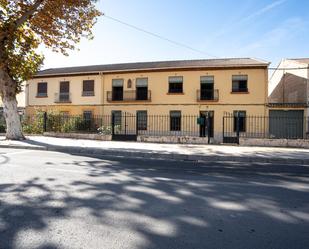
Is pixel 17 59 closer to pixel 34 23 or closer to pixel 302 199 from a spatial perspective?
pixel 34 23

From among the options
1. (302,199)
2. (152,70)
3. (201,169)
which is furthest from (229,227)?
(152,70)

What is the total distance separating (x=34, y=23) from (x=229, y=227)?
15.9 m

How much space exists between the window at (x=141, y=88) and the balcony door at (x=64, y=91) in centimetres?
782

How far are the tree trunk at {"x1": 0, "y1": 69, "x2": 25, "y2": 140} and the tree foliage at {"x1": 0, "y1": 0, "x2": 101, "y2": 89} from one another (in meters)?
0.36

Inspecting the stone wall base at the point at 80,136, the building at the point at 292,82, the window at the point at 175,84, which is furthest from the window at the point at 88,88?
the building at the point at 292,82

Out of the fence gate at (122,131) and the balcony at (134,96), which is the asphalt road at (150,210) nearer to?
the fence gate at (122,131)

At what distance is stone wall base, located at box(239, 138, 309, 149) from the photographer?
14.3 m

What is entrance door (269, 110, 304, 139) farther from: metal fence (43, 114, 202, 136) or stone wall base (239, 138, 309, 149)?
stone wall base (239, 138, 309, 149)

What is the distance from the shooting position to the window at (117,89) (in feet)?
88.6

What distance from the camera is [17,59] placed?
14781 mm

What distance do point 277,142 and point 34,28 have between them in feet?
50.6

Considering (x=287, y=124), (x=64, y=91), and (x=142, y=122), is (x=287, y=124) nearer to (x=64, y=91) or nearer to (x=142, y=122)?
(x=142, y=122)

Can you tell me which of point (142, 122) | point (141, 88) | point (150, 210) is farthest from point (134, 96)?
point (150, 210)

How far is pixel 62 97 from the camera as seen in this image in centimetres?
2889
